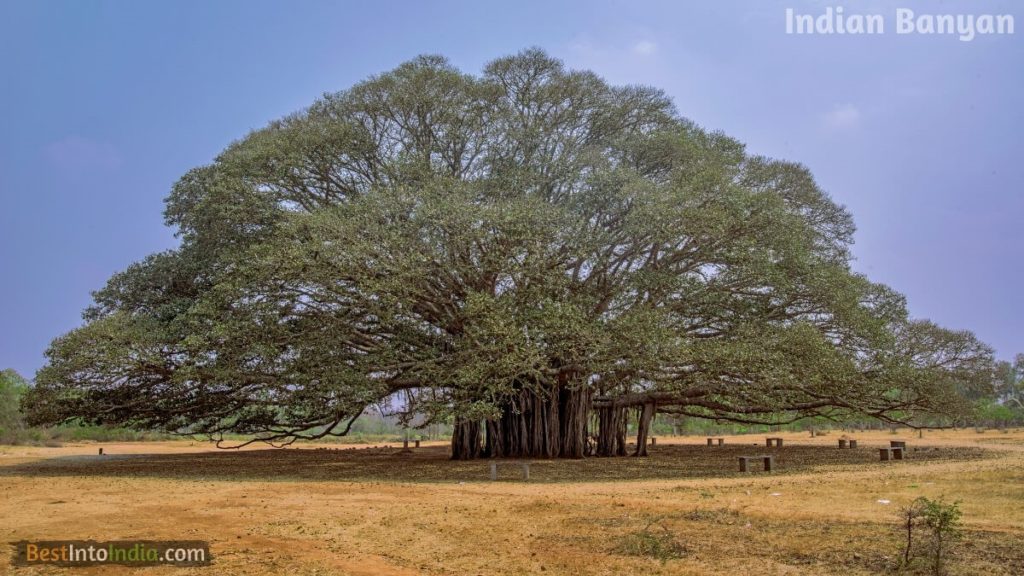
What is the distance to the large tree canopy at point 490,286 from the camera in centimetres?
1541

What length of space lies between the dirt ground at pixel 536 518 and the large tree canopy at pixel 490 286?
2311mm

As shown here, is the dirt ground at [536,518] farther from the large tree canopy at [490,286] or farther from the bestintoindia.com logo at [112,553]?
the large tree canopy at [490,286]

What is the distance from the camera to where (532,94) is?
64.5 feet

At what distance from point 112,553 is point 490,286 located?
1102cm

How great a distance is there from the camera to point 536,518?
884cm

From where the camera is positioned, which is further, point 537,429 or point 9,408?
point 9,408

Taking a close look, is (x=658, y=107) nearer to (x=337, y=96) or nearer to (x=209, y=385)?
(x=337, y=96)

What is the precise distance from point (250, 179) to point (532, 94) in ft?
24.7

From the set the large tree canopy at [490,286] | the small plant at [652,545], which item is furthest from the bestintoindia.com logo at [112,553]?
the large tree canopy at [490,286]

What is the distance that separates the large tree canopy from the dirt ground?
2311mm

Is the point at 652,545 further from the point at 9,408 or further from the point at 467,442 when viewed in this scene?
the point at 9,408

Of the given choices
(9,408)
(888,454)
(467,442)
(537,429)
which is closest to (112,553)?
(537,429)

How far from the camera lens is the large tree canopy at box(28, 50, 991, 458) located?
1541 centimetres

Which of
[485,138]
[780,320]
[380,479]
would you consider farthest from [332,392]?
[780,320]
